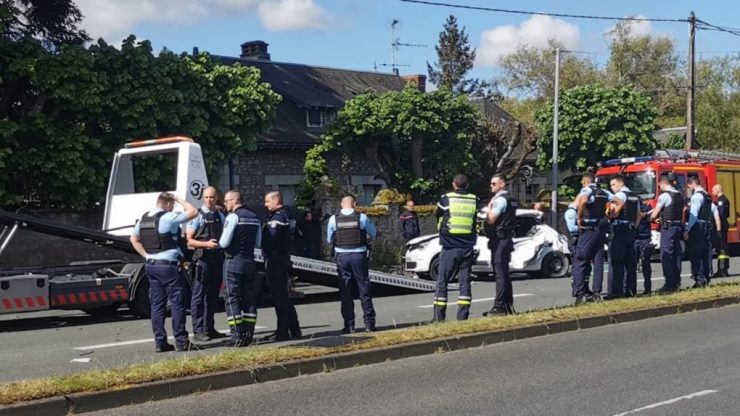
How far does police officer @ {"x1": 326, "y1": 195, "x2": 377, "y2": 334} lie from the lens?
10.9m

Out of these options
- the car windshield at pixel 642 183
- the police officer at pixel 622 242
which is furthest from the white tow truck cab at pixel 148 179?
the car windshield at pixel 642 183

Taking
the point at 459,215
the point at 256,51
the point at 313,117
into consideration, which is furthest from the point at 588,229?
the point at 256,51

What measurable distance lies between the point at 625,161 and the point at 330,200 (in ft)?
26.7

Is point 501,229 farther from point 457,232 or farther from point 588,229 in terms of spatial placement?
point 588,229

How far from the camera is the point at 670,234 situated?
568 inches

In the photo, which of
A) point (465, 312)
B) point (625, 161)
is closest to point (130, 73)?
point (465, 312)

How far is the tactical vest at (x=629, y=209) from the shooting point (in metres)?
13.2

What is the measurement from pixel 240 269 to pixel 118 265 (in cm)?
463

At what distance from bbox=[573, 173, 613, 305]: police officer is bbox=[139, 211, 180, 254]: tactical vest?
19.0 ft

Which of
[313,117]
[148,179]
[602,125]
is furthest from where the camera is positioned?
[602,125]

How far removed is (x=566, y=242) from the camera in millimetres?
20766

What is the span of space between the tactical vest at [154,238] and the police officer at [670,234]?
7973mm

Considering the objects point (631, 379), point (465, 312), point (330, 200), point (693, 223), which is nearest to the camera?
point (631, 379)

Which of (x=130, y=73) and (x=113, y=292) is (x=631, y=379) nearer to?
(x=113, y=292)
